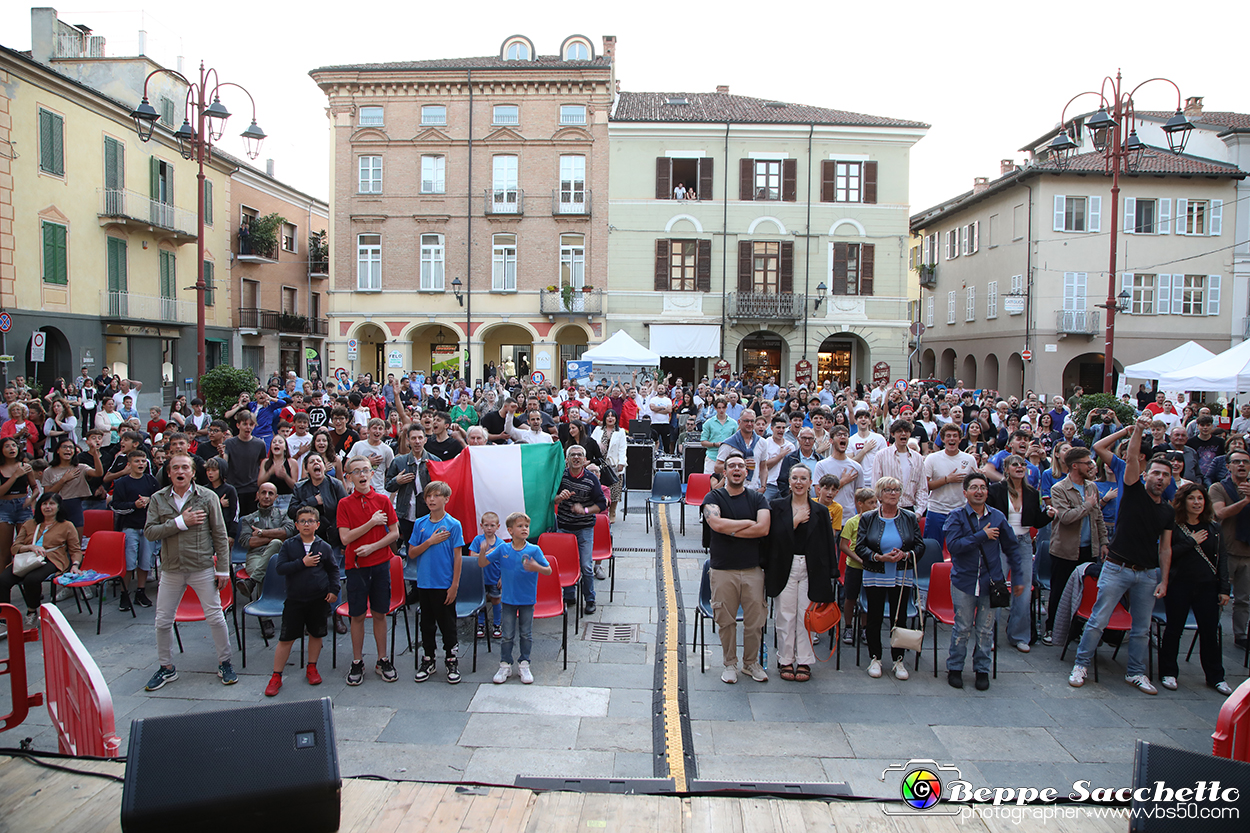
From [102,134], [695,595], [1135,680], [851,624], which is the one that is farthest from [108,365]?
[1135,680]

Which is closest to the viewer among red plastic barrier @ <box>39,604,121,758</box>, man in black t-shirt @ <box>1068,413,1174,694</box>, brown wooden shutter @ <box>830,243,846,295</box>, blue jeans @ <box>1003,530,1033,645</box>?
red plastic barrier @ <box>39,604,121,758</box>

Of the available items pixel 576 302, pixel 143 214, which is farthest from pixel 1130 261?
pixel 143 214

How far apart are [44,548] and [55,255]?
21971 millimetres

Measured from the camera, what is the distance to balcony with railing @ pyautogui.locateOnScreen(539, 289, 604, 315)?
31.0 m

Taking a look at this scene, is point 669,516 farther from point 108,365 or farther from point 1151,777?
point 108,365

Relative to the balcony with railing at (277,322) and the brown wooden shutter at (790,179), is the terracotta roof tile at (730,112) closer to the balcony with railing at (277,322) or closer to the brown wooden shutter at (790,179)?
the brown wooden shutter at (790,179)

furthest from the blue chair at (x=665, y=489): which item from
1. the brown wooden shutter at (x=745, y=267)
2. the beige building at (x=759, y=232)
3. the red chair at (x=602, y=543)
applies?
the brown wooden shutter at (x=745, y=267)

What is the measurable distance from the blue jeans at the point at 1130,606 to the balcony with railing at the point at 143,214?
26.6m

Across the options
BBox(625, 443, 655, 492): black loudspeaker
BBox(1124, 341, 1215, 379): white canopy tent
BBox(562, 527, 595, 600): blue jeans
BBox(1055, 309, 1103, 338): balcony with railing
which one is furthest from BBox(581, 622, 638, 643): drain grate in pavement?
BBox(1055, 309, 1103, 338): balcony with railing

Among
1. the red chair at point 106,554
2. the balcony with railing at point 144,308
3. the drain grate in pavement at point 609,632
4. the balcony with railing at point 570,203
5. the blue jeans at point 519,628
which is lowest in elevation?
the drain grate in pavement at point 609,632

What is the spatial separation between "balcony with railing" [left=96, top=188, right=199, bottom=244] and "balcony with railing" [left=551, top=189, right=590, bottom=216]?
13299 mm

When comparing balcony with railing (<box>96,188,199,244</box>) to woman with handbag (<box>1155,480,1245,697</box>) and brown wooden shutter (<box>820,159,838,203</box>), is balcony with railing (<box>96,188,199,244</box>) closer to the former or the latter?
brown wooden shutter (<box>820,159,838,203</box>)

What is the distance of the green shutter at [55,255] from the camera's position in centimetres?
2355

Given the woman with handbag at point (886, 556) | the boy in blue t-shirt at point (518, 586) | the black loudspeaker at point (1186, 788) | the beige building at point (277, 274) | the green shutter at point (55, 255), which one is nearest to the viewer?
the black loudspeaker at point (1186, 788)
